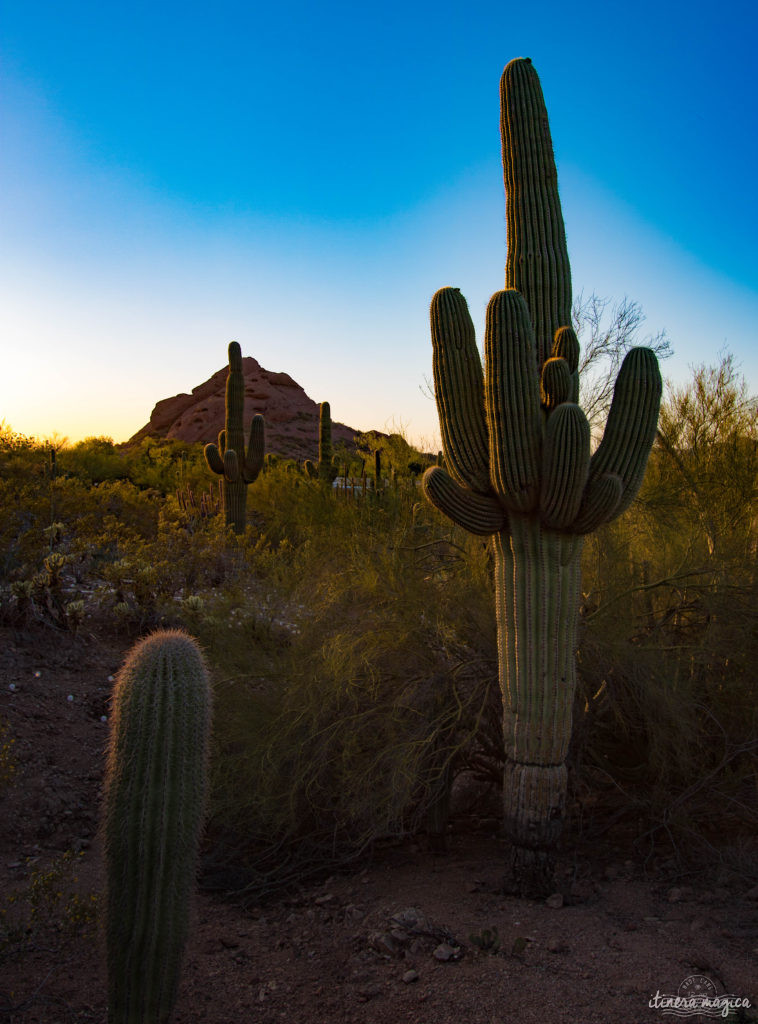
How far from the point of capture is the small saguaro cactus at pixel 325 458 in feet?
57.9

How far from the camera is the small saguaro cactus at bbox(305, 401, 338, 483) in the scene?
17656 mm

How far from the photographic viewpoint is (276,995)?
11.7 feet

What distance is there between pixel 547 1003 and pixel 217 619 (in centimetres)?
439

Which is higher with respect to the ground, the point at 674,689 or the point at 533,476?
the point at 533,476

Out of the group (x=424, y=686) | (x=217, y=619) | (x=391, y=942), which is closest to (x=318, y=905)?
(x=391, y=942)

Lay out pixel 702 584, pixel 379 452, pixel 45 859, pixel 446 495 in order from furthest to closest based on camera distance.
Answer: pixel 379 452
pixel 702 584
pixel 45 859
pixel 446 495

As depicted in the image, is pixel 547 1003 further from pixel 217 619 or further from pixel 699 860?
pixel 217 619

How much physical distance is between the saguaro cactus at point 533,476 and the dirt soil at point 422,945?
48 centimetres

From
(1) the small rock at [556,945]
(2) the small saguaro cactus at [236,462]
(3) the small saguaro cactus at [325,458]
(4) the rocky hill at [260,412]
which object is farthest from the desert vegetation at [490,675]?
(4) the rocky hill at [260,412]

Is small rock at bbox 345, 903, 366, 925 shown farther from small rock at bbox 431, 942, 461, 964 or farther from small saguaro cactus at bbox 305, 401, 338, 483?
small saguaro cactus at bbox 305, 401, 338, 483

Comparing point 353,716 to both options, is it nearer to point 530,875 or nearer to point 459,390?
point 530,875

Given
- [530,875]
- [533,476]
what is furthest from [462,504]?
[530,875]

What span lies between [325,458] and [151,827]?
50.0 feet

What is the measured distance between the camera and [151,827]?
317 centimetres
